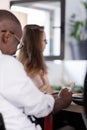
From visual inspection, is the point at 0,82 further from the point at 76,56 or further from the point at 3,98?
the point at 76,56

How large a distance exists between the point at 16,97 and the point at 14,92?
1.0 inches

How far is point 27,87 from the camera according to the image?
1.24 m

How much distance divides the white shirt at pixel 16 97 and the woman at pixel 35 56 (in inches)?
38.9

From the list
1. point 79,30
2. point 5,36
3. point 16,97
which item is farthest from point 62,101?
point 79,30

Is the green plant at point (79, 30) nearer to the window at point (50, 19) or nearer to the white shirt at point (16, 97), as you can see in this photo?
the window at point (50, 19)

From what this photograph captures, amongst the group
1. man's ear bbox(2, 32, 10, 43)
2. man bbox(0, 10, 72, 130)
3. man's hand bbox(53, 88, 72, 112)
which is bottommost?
man's hand bbox(53, 88, 72, 112)

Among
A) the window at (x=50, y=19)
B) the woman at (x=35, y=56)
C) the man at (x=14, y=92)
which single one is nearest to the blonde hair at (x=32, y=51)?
the woman at (x=35, y=56)

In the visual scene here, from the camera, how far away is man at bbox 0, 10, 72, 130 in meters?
1.22

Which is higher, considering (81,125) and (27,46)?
(27,46)

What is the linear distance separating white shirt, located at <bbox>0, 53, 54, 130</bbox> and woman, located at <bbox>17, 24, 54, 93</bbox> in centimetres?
99

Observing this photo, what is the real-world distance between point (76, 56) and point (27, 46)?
4.12 feet

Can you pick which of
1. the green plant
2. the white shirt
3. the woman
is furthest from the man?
Result: the green plant

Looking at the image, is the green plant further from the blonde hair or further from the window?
the blonde hair

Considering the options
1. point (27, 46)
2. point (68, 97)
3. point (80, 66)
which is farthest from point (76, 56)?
point (68, 97)
